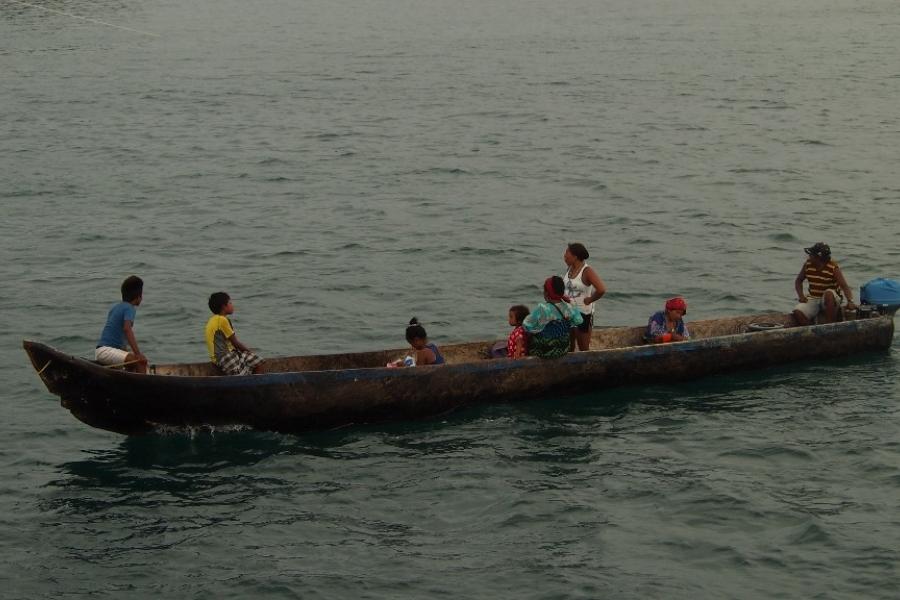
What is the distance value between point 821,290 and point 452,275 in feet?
21.5

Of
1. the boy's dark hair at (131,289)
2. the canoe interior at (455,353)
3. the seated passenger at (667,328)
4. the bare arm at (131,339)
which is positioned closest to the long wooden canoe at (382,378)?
the canoe interior at (455,353)

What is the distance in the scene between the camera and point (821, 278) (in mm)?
16234

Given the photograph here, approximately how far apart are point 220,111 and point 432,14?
75.0 ft

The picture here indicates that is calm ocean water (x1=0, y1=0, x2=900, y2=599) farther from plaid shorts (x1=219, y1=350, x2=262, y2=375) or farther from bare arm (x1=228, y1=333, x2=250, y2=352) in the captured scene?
bare arm (x1=228, y1=333, x2=250, y2=352)

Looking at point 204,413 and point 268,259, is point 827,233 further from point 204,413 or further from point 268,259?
point 204,413

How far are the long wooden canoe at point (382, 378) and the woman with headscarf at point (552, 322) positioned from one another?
151 millimetres

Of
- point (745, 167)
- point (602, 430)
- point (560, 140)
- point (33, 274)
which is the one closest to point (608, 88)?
point (560, 140)

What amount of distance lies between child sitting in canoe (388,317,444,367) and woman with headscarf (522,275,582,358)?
39.6 inches

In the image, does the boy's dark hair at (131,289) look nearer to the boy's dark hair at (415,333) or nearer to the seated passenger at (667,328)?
the boy's dark hair at (415,333)

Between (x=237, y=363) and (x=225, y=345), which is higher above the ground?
(x=225, y=345)

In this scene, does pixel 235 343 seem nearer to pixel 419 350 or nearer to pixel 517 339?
pixel 419 350

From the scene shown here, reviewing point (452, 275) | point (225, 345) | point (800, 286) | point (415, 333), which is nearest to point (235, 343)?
point (225, 345)

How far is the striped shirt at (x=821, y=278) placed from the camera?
1620cm

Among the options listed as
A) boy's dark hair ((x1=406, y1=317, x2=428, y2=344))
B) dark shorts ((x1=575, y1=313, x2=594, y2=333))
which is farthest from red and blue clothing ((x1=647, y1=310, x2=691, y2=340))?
boy's dark hair ((x1=406, y1=317, x2=428, y2=344))
